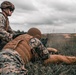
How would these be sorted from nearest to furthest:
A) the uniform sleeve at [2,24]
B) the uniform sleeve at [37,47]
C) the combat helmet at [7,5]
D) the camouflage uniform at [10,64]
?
the camouflage uniform at [10,64] < the uniform sleeve at [37,47] < the uniform sleeve at [2,24] < the combat helmet at [7,5]

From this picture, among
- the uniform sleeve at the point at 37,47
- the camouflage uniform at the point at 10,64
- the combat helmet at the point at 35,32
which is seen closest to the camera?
the camouflage uniform at the point at 10,64

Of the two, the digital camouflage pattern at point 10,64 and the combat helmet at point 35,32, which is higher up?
the combat helmet at point 35,32

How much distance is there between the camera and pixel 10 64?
233 inches

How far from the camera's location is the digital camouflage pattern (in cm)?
577

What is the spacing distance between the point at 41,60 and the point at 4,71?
94.9 inches

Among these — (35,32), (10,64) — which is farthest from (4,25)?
(10,64)

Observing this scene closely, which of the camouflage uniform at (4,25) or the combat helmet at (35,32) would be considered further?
the camouflage uniform at (4,25)

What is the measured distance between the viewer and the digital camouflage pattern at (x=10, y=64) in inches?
227

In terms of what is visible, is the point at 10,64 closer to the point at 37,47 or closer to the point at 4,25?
the point at 37,47

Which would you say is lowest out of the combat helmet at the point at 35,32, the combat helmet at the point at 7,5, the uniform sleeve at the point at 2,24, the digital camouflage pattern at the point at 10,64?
the digital camouflage pattern at the point at 10,64

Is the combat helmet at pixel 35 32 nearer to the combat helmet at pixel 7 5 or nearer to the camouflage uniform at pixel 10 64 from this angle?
the combat helmet at pixel 7 5

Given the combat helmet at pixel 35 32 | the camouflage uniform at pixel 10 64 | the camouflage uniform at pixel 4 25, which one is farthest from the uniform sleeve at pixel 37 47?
the camouflage uniform at pixel 10 64

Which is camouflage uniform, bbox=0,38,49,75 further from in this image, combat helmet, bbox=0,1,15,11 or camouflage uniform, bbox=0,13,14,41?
combat helmet, bbox=0,1,15,11

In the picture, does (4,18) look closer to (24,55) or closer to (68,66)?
(24,55)
